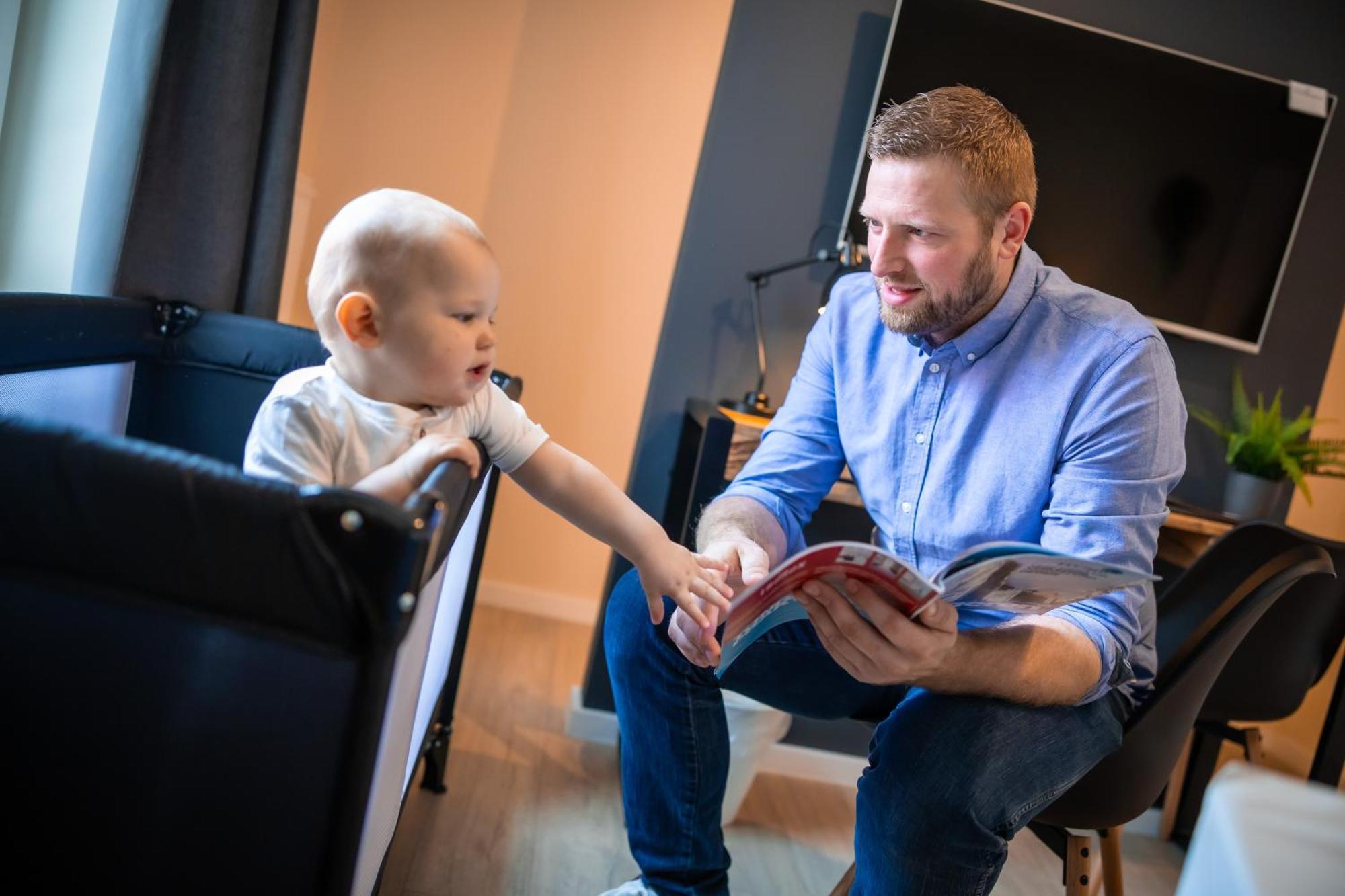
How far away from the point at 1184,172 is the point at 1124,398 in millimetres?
1371

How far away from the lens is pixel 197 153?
1.68 metres

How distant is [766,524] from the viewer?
1559 mm

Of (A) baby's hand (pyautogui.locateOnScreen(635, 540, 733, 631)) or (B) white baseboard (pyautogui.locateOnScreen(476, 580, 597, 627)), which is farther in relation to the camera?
(B) white baseboard (pyautogui.locateOnScreen(476, 580, 597, 627))

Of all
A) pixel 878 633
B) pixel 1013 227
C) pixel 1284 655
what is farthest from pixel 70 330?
pixel 1284 655

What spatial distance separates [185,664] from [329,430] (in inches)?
12.9

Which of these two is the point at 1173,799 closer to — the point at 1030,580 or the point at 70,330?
the point at 1030,580

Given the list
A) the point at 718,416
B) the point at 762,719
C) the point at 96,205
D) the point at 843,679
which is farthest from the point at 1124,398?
the point at 96,205

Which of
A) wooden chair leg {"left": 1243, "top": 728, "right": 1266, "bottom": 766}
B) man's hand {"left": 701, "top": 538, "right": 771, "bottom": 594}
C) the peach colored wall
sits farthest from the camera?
the peach colored wall

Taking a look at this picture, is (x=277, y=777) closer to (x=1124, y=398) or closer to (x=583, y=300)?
(x=1124, y=398)

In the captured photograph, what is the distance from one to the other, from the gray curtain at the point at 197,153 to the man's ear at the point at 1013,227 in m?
1.14

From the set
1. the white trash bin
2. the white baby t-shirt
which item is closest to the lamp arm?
the white trash bin

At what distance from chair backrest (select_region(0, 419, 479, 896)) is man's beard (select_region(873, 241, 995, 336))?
0.96 metres

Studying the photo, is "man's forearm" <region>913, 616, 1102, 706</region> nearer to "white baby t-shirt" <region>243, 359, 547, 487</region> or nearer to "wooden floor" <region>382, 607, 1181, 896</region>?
"white baby t-shirt" <region>243, 359, 547, 487</region>

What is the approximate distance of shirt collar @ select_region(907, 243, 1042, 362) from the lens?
1.49 meters
